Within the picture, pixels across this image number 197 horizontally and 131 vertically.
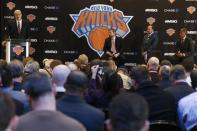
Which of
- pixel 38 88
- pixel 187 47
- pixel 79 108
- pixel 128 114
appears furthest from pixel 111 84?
pixel 187 47

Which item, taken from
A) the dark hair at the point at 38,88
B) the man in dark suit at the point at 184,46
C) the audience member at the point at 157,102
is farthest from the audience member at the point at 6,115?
the man in dark suit at the point at 184,46

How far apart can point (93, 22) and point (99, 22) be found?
0.20m

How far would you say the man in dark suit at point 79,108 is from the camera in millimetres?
4500

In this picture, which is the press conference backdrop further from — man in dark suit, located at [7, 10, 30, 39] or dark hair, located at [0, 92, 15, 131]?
dark hair, located at [0, 92, 15, 131]

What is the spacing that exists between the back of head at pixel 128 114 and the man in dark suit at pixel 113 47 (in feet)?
39.8

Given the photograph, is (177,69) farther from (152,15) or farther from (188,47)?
Result: (152,15)

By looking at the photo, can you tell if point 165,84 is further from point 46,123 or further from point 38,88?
point 46,123

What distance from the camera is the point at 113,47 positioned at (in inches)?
602

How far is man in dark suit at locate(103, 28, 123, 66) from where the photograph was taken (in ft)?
49.8

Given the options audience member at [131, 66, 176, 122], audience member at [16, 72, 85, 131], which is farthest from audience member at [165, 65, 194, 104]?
audience member at [16, 72, 85, 131]

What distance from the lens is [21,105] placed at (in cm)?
487

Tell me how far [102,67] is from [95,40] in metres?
8.57

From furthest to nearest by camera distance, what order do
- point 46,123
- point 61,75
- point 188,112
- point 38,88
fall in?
point 61,75
point 188,112
point 38,88
point 46,123

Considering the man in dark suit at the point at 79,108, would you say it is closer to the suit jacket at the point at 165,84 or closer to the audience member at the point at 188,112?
the audience member at the point at 188,112
